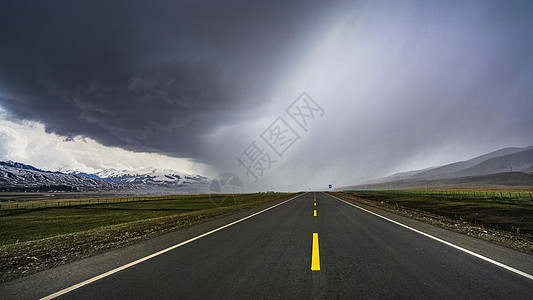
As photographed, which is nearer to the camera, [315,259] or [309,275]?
[309,275]

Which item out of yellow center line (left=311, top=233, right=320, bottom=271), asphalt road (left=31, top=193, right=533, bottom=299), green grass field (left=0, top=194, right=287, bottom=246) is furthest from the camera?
green grass field (left=0, top=194, right=287, bottom=246)

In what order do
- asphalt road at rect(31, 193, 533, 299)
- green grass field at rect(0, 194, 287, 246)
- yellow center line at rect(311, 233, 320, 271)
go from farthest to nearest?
green grass field at rect(0, 194, 287, 246), yellow center line at rect(311, 233, 320, 271), asphalt road at rect(31, 193, 533, 299)

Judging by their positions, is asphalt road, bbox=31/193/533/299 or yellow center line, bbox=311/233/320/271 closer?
asphalt road, bbox=31/193/533/299

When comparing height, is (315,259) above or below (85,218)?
above

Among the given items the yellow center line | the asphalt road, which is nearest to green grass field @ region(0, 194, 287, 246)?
the asphalt road

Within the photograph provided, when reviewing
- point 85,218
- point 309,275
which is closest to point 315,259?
point 309,275

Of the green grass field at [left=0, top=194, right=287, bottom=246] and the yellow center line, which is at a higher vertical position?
the yellow center line

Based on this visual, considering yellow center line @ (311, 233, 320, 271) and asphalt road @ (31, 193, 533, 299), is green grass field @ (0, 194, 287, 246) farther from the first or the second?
yellow center line @ (311, 233, 320, 271)

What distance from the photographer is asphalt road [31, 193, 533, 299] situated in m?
3.51

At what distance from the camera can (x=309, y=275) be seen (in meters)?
4.18

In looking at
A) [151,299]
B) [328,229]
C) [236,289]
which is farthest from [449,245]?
A: [151,299]

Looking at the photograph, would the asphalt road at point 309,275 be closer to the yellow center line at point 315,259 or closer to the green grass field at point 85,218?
the yellow center line at point 315,259

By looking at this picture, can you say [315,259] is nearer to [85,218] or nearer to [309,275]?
[309,275]

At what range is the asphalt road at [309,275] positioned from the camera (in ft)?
11.5
